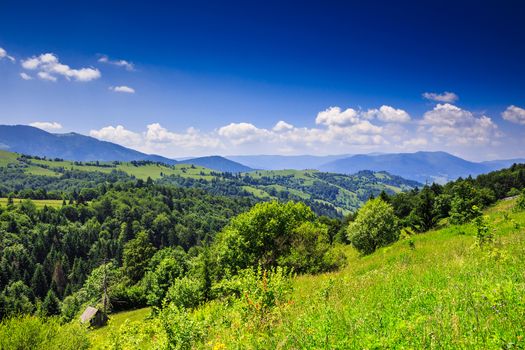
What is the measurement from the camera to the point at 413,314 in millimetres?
6855

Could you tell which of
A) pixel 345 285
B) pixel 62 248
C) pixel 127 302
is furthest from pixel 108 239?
pixel 345 285

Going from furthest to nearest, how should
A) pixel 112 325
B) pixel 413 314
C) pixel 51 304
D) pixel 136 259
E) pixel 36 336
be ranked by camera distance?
pixel 136 259, pixel 51 304, pixel 36 336, pixel 112 325, pixel 413 314

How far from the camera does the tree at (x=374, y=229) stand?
52312 millimetres

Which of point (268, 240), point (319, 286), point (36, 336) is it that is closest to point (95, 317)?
Result: point (268, 240)

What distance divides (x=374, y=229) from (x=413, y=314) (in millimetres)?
47787

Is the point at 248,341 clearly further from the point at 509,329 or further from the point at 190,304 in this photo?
the point at 190,304

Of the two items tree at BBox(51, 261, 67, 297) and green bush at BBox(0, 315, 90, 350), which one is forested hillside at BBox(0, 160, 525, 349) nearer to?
green bush at BBox(0, 315, 90, 350)

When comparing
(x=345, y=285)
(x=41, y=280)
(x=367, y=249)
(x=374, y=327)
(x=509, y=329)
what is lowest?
(x=41, y=280)

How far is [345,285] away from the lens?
38.5 ft

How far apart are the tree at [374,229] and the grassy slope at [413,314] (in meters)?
41.3

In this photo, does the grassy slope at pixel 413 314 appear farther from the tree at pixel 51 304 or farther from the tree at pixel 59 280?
the tree at pixel 59 280

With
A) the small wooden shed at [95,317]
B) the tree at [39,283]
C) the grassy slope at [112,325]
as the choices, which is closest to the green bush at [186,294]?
the grassy slope at [112,325]

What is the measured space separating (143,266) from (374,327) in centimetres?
10562

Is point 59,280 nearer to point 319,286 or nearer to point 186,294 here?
point 186,294
